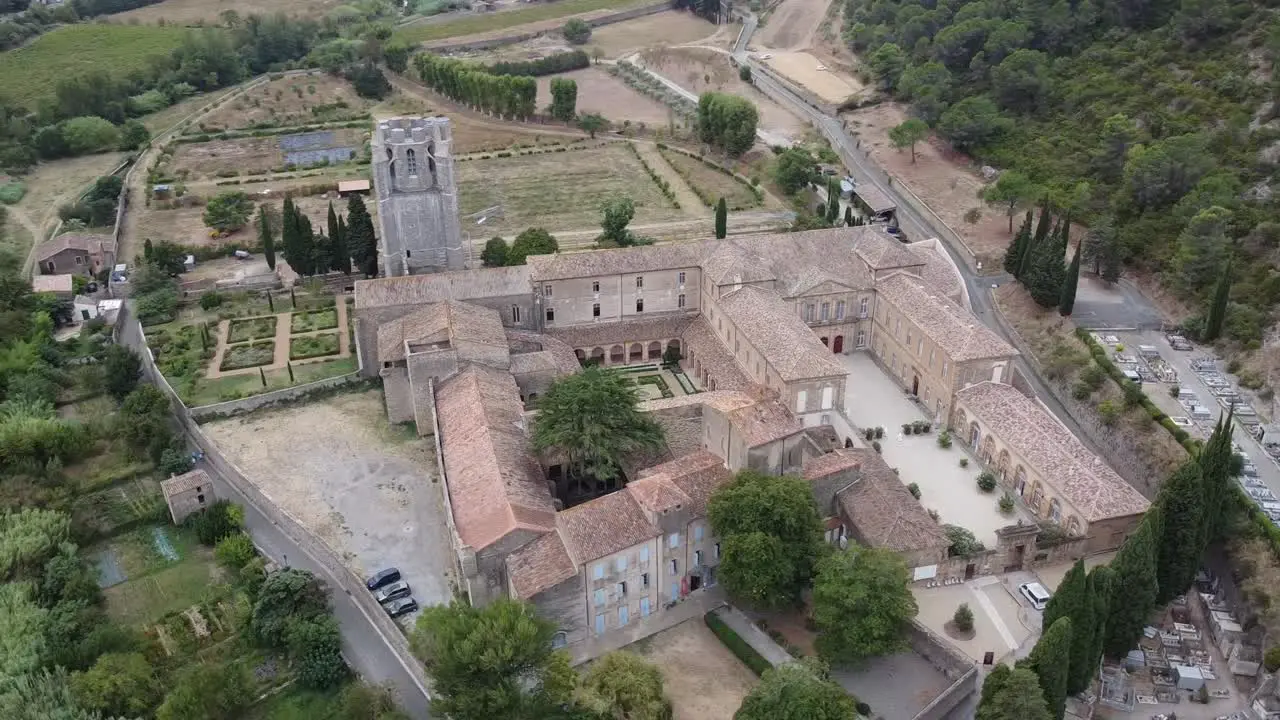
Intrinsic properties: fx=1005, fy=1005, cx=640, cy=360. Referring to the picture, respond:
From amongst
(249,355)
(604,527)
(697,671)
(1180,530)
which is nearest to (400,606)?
(604,527)

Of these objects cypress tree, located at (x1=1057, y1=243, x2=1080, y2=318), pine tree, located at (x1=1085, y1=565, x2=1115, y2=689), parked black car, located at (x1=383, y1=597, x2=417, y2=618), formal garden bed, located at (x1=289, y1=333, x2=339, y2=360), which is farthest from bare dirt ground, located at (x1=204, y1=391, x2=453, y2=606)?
cypress tree, located at (x1=1057, y1=243, x2=1080, y2=318)

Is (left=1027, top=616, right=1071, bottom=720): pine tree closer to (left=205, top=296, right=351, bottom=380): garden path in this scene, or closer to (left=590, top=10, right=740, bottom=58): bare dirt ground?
(left=205, top=296, right=351, bottom=380): garden path

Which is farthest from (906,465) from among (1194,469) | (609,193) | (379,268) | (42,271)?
(42,271)

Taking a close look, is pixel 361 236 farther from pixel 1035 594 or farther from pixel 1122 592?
pixel 1122 592

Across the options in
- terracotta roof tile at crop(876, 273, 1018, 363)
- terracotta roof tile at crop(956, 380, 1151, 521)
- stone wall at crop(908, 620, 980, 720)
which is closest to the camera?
stone wall at crop(908, 620, 980, 720)

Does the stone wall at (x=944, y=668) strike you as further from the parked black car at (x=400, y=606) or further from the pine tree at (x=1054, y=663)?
the parked black car at (x=400, y=606)
